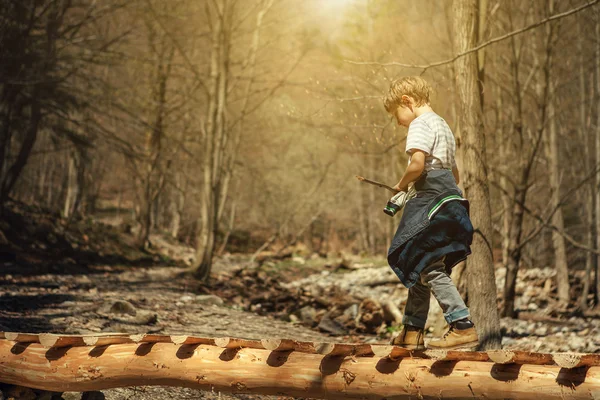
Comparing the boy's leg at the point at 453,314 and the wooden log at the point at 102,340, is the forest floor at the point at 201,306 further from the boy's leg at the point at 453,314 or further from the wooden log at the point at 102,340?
the boy's leg at the point at 453,314

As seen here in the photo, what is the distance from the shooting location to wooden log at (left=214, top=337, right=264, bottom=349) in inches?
125

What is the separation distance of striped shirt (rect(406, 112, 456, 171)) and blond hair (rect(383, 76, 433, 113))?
0.46 ft

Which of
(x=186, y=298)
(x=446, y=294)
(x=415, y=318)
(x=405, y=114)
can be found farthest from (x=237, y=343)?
(x=186, y=298)

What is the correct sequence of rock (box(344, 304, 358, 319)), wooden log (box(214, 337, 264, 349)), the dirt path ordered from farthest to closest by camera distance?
1. rock (box(344, 304, 358, 319))
2. the dirt path
3. wooden log (box(214, 337, 264, 349))

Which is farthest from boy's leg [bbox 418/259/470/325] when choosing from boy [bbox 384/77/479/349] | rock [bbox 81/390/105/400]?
rock [bbox 81/390/105/400]

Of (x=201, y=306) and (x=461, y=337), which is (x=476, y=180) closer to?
(x=461, y=337)

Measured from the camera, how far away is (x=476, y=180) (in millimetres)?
5055

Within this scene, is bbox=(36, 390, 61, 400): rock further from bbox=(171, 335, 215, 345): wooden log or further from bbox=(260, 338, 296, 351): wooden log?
bbox=(260, 338, 296, 351): wooden log

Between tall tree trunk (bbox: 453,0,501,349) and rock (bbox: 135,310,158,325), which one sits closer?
tall tree trunk (bbox: 453,0,501,349)

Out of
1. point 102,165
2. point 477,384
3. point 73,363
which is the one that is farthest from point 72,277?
point 102,165

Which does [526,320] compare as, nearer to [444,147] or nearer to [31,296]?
[444,147]

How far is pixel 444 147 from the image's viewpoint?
12.0ft

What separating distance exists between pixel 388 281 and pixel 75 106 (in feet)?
28.1

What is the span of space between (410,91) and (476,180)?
1683 millimetres
